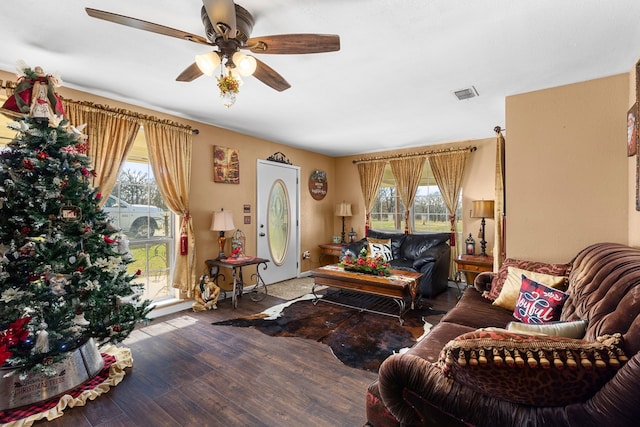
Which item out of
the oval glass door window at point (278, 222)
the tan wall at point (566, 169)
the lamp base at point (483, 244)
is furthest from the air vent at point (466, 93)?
the oval glass door window at point (278, 222)

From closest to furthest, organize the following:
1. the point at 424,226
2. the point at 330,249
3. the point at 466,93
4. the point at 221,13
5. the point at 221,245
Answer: the point at 221,13
the point at 466,93
the point at 221,245
the point at 424,226
the point at 330,249

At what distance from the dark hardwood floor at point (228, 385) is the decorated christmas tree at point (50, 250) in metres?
0.43

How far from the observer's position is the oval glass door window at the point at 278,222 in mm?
5203

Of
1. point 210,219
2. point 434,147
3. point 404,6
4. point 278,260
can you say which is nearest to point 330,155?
point 434,147

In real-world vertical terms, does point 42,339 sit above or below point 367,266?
below

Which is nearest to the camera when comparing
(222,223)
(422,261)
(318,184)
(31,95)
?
(31,95)

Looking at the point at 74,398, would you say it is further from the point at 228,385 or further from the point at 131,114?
the point at 131,114

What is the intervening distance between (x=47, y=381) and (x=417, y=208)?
17.4 ft

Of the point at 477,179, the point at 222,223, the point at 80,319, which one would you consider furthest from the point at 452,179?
the point at 80,319

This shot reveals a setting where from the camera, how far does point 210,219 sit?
13.8 ft

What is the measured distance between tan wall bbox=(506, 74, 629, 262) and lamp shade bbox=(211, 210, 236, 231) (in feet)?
11.1

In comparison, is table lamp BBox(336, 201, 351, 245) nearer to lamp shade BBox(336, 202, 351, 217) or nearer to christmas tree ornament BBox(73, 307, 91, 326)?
lamp shade BBox(336, 202, 351, 217)

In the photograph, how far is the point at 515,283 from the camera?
2510mm

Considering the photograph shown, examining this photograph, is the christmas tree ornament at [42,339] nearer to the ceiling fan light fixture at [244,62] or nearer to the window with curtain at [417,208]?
the ceiling fan light fixture at [244,62]
